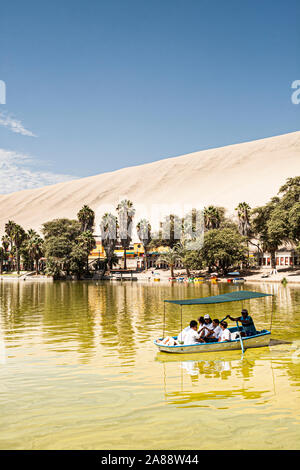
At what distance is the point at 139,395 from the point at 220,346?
5.70 metres

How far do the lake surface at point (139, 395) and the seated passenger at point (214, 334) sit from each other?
0.72 metres

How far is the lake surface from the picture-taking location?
8.23 meters

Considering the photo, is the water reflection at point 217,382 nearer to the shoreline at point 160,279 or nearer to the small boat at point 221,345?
the small boat at point 221,345

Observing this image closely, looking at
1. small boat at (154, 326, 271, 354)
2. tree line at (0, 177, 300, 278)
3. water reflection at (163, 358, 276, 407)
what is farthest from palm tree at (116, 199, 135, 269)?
water reflection at (163, 358, 276, 407)

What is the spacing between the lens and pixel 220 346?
15.6 meters

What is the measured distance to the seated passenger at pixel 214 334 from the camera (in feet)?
51.8

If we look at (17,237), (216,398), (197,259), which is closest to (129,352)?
(216,398)

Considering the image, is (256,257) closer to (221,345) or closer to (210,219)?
(210,219)

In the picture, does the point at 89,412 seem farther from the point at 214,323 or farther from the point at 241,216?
the point at 241,216

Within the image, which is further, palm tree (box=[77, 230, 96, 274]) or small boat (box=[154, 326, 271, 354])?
palm tree (box=[77, 230, 96, 274])

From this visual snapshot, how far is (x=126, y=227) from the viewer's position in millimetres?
97438

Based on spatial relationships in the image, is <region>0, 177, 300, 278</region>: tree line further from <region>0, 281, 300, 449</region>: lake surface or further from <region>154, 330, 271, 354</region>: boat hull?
<region>0, 281, 300, 449</region>: lake surface

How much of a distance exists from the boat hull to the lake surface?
0.86 ft
